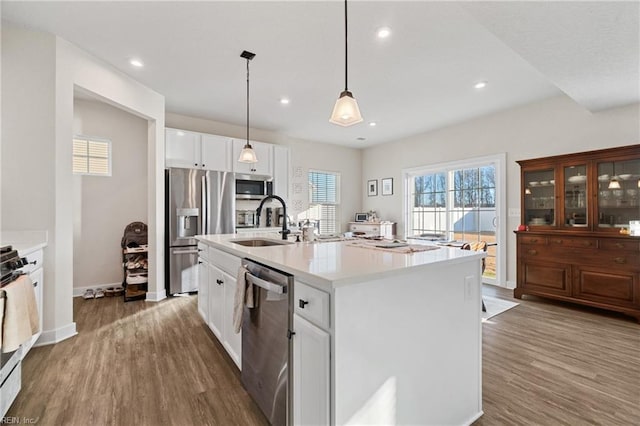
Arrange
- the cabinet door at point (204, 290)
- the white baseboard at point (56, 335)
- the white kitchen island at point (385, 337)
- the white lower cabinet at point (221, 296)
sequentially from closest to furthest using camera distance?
the white kitchen island at point (385, 337), the white lower cabinet at point (221, 296), the white baseboard at point (56, 335), the cabinet door at point (204, 290)

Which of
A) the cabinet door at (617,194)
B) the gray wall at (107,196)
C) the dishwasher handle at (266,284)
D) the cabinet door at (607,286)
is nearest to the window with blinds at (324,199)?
the gray wall at (107,196)

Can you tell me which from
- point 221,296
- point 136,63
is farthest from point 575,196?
point 136,63

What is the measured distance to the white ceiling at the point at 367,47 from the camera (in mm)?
1999

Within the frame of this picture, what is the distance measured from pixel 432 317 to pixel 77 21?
344 centimetres

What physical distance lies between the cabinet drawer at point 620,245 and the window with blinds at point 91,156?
6433 mm

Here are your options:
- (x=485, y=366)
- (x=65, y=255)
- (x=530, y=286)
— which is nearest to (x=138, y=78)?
(x=65, y=255)

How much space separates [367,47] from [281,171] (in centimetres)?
303

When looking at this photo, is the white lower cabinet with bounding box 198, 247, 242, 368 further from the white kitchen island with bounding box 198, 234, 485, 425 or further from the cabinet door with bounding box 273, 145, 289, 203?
the cabinet door with bounding box 273, 145, 289, 203

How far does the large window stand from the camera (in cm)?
473

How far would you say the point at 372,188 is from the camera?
6836 mm

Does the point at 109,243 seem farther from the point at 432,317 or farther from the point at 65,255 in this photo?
the point at 432,317

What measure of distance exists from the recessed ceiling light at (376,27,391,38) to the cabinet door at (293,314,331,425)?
2.37 meters

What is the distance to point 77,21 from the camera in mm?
2414

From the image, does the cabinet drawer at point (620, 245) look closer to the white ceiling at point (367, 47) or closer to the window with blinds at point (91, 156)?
the white ceiling at point (367, 47)
